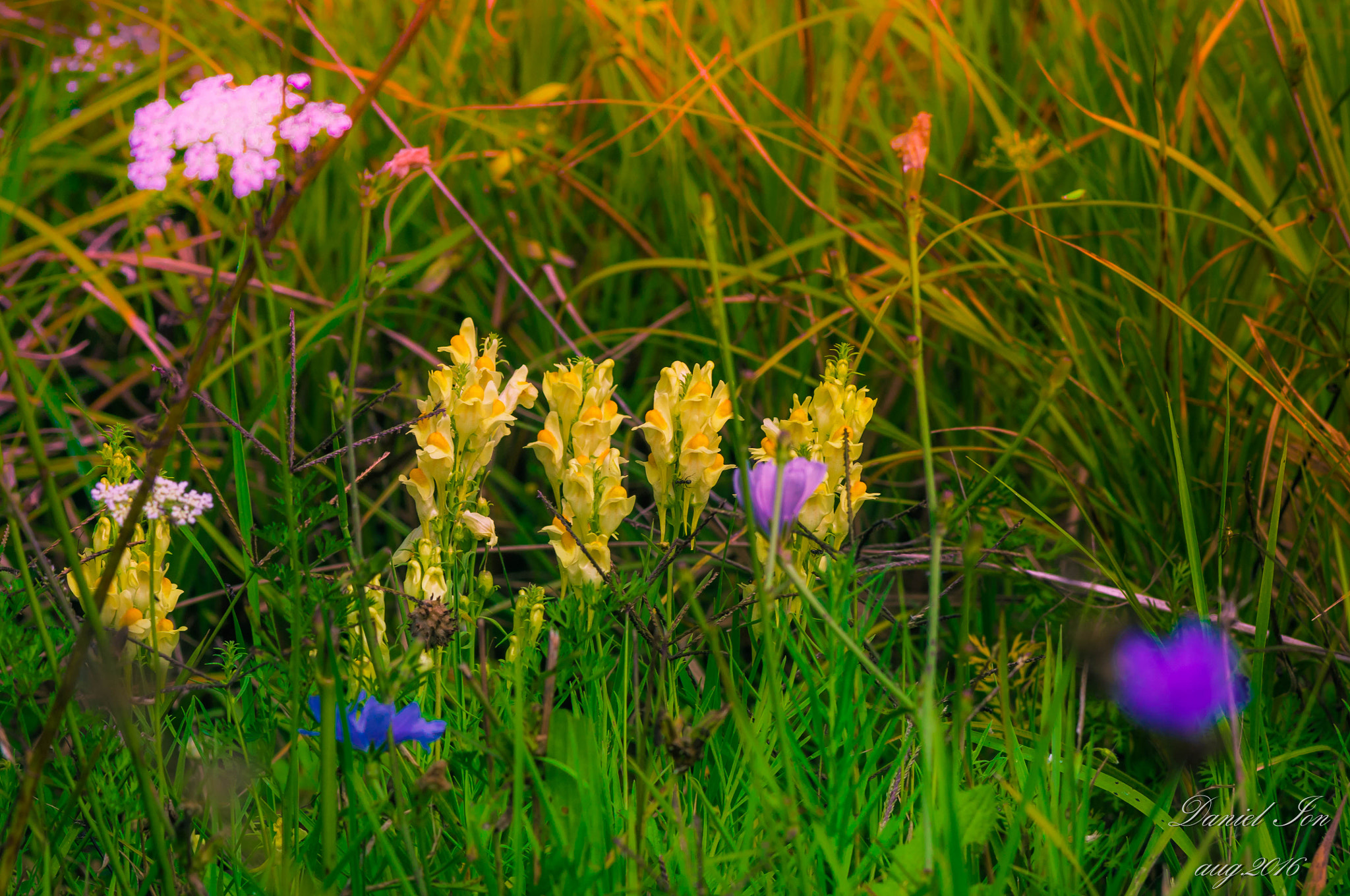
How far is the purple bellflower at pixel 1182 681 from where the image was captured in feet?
3.07

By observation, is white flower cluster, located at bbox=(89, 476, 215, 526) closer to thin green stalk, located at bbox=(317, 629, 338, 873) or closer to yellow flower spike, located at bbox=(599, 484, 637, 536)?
thin green stalk, located at bbox=(317, 629, 338, 873)

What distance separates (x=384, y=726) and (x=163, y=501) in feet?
0.83

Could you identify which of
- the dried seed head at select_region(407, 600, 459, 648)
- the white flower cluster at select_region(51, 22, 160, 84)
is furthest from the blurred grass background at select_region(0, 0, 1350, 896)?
the dried seed head at select_region(407, 600, 459, 648)

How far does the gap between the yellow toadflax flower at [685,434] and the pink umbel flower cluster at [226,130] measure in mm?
399

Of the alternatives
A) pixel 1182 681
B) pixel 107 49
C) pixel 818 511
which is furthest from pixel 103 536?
pixel 107 49

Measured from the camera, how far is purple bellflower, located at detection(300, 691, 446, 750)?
785 mm

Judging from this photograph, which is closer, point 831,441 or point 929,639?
point 929,639

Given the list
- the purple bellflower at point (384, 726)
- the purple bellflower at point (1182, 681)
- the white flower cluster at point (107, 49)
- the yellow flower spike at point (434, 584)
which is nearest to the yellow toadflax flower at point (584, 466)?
the yellow flower spike at point (434, 584)

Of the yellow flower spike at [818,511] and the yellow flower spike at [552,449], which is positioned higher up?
the yellow flower spike at [552,449]

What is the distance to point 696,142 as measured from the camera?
6.52ft

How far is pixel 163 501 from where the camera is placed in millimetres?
792

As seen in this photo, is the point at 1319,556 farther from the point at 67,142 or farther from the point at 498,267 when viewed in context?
the point at 67,142

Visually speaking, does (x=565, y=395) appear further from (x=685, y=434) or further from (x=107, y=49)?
(x=107, y=49)

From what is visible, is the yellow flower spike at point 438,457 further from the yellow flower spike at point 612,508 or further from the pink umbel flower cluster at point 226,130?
the pink umbel flower cluster at point 226,130
